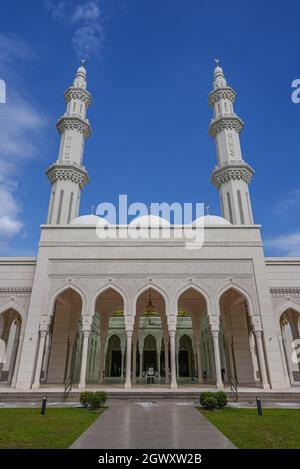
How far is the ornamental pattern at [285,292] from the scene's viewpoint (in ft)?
53.9

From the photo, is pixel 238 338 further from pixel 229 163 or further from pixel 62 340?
pixel 229 163

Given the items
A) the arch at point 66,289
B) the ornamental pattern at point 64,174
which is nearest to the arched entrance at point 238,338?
the arch at point 66,289

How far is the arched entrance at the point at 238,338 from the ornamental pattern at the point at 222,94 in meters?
15.8

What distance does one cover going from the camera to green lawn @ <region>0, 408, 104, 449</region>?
5.45 metres

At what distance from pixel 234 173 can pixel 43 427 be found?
1883 cm

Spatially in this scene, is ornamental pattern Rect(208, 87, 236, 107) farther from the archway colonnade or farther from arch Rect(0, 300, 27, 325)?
arch Rect(0, 300, 27, 325)

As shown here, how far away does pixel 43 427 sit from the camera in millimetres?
6812

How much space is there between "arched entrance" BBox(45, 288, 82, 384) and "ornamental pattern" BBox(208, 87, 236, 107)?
→ 18.4m

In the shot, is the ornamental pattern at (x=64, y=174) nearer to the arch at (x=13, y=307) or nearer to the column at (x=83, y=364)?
the arch at (x=13, y=307)

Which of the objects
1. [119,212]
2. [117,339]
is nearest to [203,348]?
[117,339]

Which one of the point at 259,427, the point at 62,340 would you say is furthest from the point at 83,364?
the point at 259,427

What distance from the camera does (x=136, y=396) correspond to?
12.9m

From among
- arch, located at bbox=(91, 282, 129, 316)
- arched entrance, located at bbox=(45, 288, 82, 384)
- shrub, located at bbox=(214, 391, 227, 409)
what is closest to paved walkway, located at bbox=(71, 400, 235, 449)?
shrub, located at bbox=(214, 391, 227, 409)
